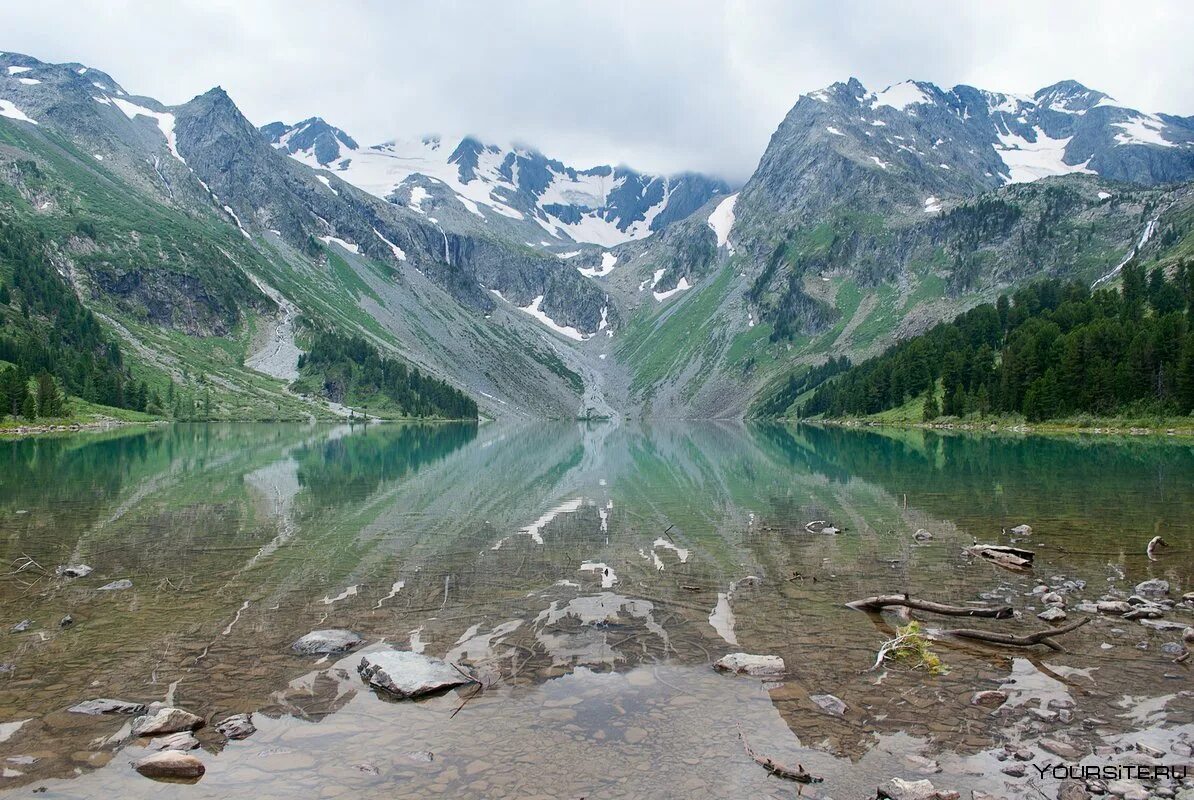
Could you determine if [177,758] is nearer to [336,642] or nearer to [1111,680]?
[336,642]

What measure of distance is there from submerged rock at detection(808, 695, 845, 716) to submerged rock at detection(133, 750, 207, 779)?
10421 millimetres

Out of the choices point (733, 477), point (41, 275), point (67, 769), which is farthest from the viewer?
point (41, 275)

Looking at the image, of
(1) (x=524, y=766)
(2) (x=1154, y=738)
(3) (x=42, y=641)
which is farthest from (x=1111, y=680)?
(3) (x=42, y=641)

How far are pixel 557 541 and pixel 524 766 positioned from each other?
19.0 m

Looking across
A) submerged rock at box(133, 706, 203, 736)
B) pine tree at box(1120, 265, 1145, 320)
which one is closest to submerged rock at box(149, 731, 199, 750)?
submerged rock at box(133, 706, 203, 736)

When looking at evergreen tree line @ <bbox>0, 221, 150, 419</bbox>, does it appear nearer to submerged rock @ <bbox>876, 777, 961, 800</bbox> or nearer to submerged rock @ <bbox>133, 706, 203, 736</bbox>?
submerged rock @ <bbox>133, 706, 203, 736</bbox>

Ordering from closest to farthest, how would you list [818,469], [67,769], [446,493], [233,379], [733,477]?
[67,769]
[446,493]
[733,477]
[818,469]
[233,379]

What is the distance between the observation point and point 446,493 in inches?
1799

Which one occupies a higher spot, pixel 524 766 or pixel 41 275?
pixel 41 275

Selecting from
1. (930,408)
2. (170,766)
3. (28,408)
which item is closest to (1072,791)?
(170,766)

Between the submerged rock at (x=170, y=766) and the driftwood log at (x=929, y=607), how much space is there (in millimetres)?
15672

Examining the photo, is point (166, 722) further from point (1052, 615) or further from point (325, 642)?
point (1052, 615)

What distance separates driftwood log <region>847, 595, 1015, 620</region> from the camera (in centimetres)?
1783

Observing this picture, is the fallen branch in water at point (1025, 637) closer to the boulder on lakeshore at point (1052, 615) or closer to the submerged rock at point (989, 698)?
the boulder on lakeshore at point (1052, 615)
